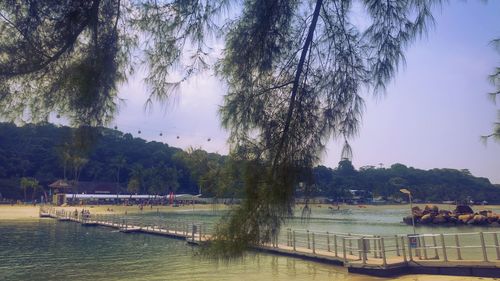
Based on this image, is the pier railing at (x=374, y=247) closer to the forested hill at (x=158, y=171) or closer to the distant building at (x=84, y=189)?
the forested hill at (x=158, y=171)

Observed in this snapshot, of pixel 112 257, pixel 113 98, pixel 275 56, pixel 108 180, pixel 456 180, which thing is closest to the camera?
pixel 275 56

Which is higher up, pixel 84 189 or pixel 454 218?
pixel 84 189

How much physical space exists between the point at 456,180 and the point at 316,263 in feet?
275

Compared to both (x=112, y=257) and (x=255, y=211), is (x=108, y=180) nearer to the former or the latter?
(x=112, y=257)

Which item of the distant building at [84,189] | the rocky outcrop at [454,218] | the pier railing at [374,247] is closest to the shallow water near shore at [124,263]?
the pier railing at [374,247]

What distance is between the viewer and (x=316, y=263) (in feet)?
43.5

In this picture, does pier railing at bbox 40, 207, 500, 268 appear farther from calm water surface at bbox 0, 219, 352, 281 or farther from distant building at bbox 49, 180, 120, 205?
distant building at bbox 49, 180, 120, 205

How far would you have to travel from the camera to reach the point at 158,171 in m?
64.2

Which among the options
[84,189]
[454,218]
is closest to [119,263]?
[454,218]

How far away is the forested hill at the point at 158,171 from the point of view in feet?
9.07

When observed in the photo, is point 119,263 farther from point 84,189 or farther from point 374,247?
point 84,189

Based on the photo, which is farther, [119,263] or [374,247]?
[119,263]

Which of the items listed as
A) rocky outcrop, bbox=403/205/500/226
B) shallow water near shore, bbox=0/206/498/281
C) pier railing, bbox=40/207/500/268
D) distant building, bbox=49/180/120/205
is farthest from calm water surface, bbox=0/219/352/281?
distant building, bbox=49/180/120/205

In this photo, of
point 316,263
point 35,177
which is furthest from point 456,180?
point 316,263
